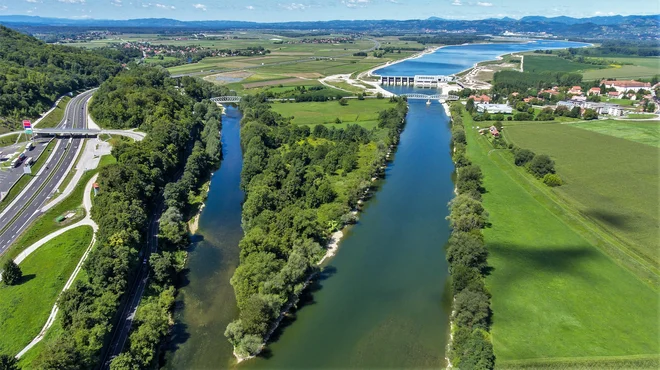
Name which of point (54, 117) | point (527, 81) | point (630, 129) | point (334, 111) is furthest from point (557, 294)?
point (527, 81)

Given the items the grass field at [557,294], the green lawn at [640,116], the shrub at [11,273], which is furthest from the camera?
the green lawn at [640,116]

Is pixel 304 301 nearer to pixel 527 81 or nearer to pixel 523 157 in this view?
pixel 523 157

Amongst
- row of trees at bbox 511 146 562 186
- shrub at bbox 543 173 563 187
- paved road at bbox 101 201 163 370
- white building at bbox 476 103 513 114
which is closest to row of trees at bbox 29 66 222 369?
paved road at bbox 101 201 163 370

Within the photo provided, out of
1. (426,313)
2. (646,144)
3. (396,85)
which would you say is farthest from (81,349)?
(396,85)

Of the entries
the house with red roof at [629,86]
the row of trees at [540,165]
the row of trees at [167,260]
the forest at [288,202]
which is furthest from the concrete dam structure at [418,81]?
the row of trees at [167,260]

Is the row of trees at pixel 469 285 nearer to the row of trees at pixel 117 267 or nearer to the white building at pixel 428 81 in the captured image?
the row of trees at pixel 117 267
